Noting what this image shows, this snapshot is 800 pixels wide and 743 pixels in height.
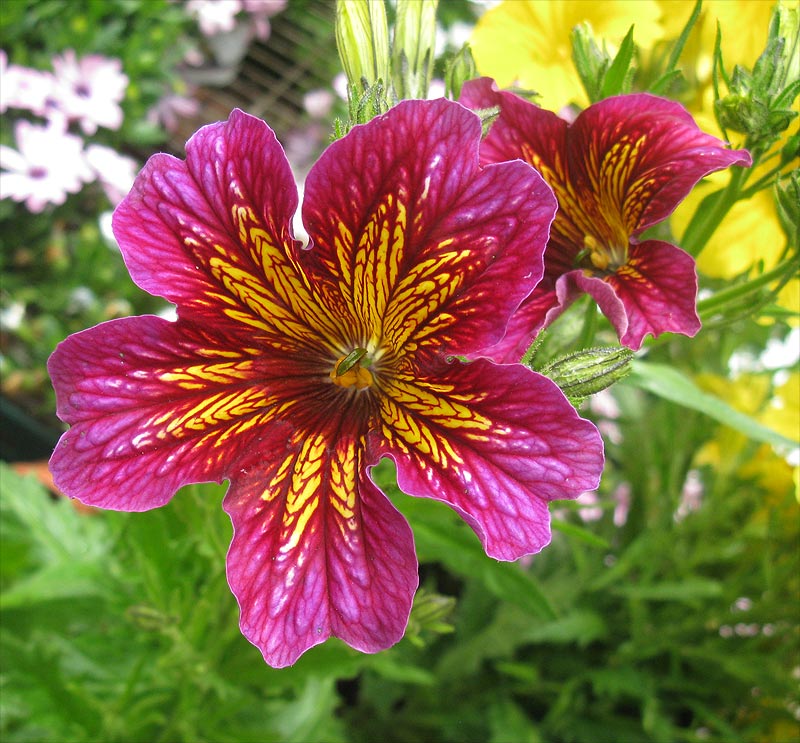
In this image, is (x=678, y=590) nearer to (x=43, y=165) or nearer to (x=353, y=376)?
(x=353, y=376)

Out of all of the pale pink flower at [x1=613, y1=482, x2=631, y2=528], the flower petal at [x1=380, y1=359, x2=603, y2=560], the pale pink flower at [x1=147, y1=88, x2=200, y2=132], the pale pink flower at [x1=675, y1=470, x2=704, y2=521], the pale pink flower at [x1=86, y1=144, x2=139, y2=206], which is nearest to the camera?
the flower petal at [x1=380, y1=359, x2=603, y2=560]

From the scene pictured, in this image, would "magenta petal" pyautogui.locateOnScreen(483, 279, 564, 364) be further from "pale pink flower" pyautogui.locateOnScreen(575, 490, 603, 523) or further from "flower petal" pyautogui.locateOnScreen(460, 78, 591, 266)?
"pale pink flower" pyautogui.locateOnScreen(575, 490, 603, 523)

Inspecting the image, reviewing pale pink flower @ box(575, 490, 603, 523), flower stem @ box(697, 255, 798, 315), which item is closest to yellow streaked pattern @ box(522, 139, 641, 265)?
flower stem @ box(697, 255, 798, 315)

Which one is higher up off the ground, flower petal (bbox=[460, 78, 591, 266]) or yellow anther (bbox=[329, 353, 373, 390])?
flower petal (bbox=[460, 78, 591, 266])

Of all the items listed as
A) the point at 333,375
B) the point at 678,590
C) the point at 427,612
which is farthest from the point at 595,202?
the point at 678,590

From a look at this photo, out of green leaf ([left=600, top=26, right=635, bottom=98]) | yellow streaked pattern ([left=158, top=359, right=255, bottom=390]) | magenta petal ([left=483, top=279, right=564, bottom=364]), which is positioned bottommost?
magenta petal ([left=483, top=279, right=564, bottom=364])

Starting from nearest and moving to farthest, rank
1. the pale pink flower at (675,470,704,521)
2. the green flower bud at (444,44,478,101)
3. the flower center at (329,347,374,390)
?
1. the flower center at (329,347,374,390)
2. the green flower bud at (444,44,478,101)
3. the pale pink flower at (675,470,704,521)

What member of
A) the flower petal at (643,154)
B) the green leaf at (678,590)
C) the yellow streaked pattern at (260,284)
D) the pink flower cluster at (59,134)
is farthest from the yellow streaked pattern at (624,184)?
the pink flower cluster at (59,134)
